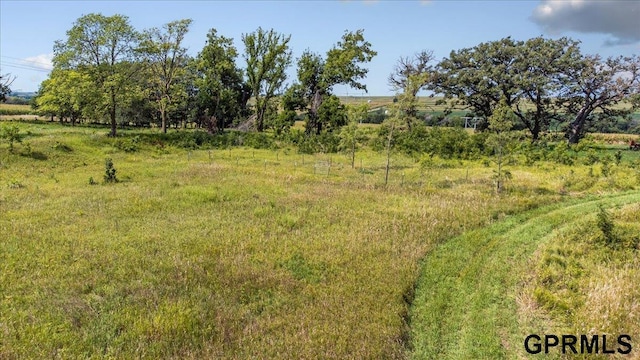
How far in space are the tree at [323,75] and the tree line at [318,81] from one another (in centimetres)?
14

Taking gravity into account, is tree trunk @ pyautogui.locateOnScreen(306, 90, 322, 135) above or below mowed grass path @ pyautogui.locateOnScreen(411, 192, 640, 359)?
above

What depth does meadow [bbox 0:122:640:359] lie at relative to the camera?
8.27 metres

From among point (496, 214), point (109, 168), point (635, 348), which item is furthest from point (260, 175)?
point (635, 348)

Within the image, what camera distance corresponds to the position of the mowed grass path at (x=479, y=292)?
8531mm

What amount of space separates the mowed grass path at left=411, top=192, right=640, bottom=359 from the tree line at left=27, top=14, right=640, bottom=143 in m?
29.3

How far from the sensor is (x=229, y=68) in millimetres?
57656

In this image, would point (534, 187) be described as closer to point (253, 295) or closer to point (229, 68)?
point (253, 295)

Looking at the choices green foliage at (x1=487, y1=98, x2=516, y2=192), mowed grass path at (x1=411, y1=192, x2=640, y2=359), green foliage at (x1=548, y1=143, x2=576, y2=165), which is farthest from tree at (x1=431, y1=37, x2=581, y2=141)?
mowed grass path at (x1=411, y1=192, x2=640, y2=359)

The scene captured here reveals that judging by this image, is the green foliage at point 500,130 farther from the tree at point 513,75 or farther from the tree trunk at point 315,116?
the tree trunk at point 315,116

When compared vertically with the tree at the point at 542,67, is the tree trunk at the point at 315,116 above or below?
below

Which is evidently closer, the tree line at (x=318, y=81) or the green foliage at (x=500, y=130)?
the green foliage at (x=500, y=130)

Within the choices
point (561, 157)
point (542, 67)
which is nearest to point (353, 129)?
point (561, 157)

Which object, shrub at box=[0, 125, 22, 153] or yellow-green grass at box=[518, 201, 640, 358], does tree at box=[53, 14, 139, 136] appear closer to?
shrub at box=[0, 125, 22, 153]

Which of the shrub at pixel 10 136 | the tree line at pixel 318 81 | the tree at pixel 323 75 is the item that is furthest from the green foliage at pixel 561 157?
the shrub at pixel 10 136
